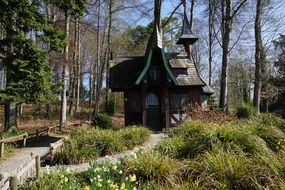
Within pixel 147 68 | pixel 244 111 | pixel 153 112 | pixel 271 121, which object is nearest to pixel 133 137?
pixel 271 121

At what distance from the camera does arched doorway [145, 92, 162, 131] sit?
87.9ft

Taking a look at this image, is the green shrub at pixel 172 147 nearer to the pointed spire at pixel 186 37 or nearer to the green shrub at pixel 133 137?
the green shrub at pixel 133 137

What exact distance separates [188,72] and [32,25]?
445 inches

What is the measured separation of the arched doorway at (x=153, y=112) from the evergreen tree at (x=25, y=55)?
25.6 ft

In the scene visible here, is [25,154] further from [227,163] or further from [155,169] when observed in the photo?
[227,163]

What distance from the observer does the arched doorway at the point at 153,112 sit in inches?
1054

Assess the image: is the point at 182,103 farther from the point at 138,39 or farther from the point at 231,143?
the point at 138,39

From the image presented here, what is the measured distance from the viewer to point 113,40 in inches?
1821

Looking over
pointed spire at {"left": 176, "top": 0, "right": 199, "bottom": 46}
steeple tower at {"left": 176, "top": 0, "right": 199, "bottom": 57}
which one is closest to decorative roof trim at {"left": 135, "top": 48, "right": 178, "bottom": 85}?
steeple tower at {"left": 176, "top": 0, "right": 199, "bottom": 57}

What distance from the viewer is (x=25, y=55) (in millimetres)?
20016

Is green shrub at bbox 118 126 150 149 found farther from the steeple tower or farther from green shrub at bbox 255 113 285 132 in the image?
the steeple tower

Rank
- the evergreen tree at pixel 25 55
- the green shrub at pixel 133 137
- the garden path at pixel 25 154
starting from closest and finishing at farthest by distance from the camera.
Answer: the garden path at pixel 25 154 → the green shrub at pixel 133 137 → the evergreen tree at pixel 25 55

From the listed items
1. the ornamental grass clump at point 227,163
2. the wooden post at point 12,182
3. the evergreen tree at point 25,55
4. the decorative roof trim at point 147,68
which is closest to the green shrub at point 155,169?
the ornamental grass clump at point 227,163

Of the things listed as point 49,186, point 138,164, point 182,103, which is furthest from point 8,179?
point 182,103
